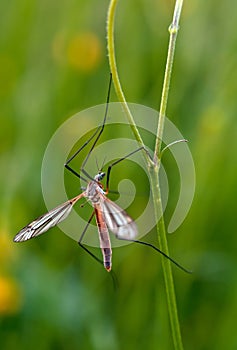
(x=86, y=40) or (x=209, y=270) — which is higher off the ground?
(x=86, y=40)

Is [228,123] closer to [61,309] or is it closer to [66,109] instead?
[66,109]

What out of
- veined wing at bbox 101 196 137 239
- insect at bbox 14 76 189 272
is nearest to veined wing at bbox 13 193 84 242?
insect at bbox 14 76 189 272

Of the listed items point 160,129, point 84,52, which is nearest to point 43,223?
point 160,129

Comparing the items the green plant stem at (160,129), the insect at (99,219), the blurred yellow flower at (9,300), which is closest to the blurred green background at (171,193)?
the blurred yellow flower at (9,300)

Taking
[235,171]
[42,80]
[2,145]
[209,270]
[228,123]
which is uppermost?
[42,80]

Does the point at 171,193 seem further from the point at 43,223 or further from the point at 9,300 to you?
the point at 43,223

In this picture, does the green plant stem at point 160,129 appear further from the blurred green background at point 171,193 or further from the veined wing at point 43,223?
the blurred green background at point 171,193

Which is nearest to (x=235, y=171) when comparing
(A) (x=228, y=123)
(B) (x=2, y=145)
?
(A) (x=228, y=123)
